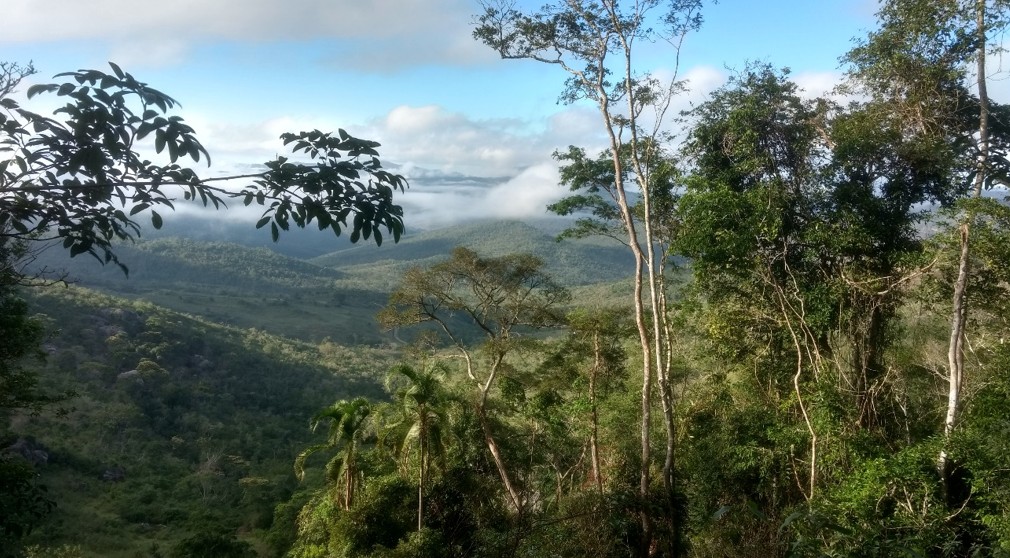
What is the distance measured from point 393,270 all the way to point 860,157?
124132 mm

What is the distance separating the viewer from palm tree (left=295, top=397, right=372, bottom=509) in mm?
13195

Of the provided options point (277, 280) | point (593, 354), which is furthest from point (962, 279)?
point (277, 280)

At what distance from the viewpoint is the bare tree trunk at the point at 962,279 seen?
8.28 metres

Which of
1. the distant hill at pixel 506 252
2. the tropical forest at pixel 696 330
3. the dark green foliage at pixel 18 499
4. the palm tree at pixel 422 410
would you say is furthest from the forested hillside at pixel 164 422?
the distant hill at pixel 506 252

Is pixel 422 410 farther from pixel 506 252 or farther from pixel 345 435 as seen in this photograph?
pixel 506 252

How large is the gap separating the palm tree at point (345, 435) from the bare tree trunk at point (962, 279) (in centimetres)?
1092

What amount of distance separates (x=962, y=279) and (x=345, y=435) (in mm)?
11760

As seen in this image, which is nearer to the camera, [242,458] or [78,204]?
[78,204]

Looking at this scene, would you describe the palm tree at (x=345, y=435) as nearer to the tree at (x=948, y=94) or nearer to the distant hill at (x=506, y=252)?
the tree at (x=948, y=94)

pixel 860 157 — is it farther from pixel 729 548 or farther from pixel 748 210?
pixel 729 548

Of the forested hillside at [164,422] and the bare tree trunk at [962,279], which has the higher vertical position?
the bare tree trunk at [962,279]

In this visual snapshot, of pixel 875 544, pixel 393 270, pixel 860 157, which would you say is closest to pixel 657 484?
pixel 860 157

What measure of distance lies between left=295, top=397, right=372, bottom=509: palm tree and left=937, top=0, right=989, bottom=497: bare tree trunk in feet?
35.8

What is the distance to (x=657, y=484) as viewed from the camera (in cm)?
1316
